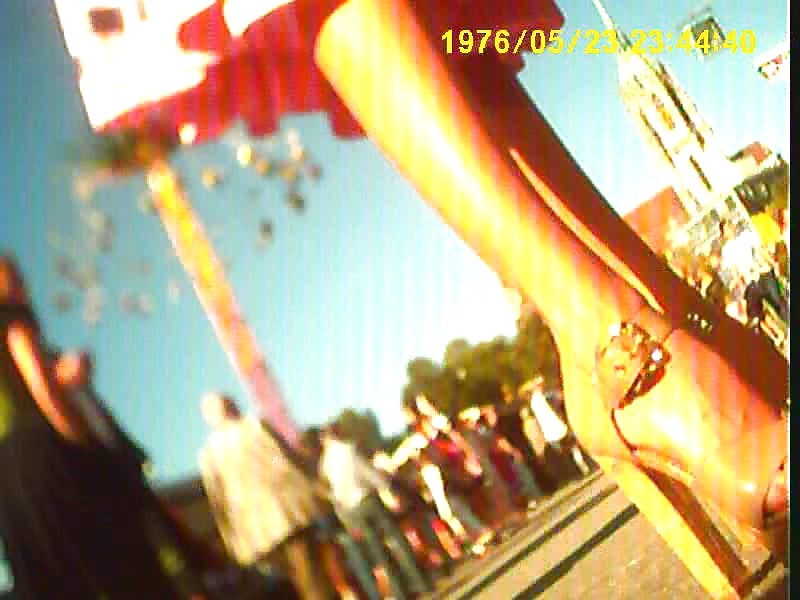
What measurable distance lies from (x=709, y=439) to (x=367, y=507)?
0.45 metres

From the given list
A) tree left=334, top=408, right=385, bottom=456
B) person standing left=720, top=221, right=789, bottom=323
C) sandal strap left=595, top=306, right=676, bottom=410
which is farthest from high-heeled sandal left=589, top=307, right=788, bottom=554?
person standing left=720, top=221, right=789, bottom=323

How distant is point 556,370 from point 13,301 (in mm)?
302

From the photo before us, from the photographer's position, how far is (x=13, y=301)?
14.2 inches

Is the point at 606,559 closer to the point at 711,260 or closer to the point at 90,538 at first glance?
the point at 711,260

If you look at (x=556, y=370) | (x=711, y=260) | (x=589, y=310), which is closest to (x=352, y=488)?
(x=556, y=370)

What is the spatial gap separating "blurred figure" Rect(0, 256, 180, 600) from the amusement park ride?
0.09 meters

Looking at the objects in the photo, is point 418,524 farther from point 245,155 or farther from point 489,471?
point 245,155

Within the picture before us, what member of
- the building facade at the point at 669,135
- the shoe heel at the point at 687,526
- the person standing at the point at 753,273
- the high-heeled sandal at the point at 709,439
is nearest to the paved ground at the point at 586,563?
the shoe heel at the point at 687,526

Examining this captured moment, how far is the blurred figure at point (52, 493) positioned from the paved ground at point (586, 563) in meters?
0.35

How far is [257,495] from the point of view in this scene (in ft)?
1.50

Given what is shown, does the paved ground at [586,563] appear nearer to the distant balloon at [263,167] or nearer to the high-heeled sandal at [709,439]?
the high-heeled sandal at [709,439]

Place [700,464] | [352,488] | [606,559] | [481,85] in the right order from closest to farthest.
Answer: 1. [700,464]
2. [481,85]
3. [352,488]
4. [606,559]

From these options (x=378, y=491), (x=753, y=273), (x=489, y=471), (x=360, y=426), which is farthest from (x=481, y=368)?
(x=753, y=273)

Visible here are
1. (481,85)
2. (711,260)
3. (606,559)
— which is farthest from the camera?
(711,260)
